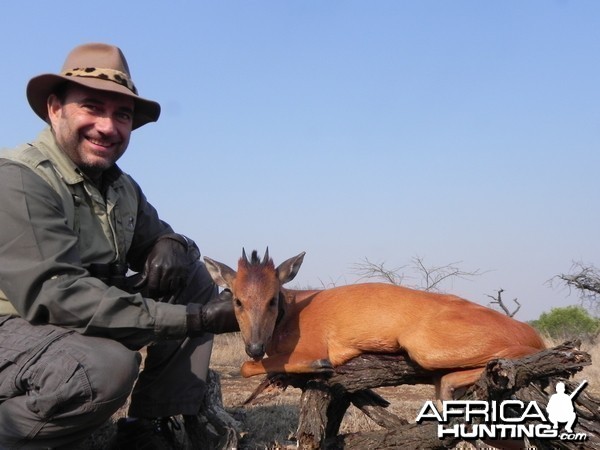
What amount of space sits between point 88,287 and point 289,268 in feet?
5.43

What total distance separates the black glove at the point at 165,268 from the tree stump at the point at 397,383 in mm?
1153

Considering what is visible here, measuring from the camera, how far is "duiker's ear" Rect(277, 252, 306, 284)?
5.43 m

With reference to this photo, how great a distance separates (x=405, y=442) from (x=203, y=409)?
2.06m

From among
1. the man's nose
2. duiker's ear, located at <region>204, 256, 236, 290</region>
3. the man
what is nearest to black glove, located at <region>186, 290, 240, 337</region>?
the man

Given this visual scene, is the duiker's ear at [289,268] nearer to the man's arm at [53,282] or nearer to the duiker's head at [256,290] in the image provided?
the duiker's head at [256,290]

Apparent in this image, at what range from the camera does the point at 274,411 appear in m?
7.63

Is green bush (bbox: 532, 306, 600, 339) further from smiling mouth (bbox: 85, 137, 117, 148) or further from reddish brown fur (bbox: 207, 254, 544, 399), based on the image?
smiling mouth (bbox: 85, 137, 117, 148)

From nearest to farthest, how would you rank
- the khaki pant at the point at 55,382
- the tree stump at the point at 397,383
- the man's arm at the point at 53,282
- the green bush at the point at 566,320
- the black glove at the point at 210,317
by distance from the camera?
the tree stump at the point at 397,383
the khaki pant at the point at 55,382
the man's arm at the point at 53,282
the black glove at the point at 210,317
the green bush at the point at 566,320

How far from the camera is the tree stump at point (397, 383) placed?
4121 mm

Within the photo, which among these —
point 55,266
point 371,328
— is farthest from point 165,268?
point 371,328

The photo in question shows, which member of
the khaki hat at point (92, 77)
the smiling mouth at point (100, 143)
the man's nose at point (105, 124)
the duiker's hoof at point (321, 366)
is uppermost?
the khaki hat at point (92, 77)

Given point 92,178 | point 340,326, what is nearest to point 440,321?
point 340,326

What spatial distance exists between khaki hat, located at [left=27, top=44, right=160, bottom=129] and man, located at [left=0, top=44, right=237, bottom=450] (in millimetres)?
12

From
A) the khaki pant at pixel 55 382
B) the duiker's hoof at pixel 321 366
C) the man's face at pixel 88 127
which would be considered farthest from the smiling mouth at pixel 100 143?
the duiker's hoof at pixel 321 366
